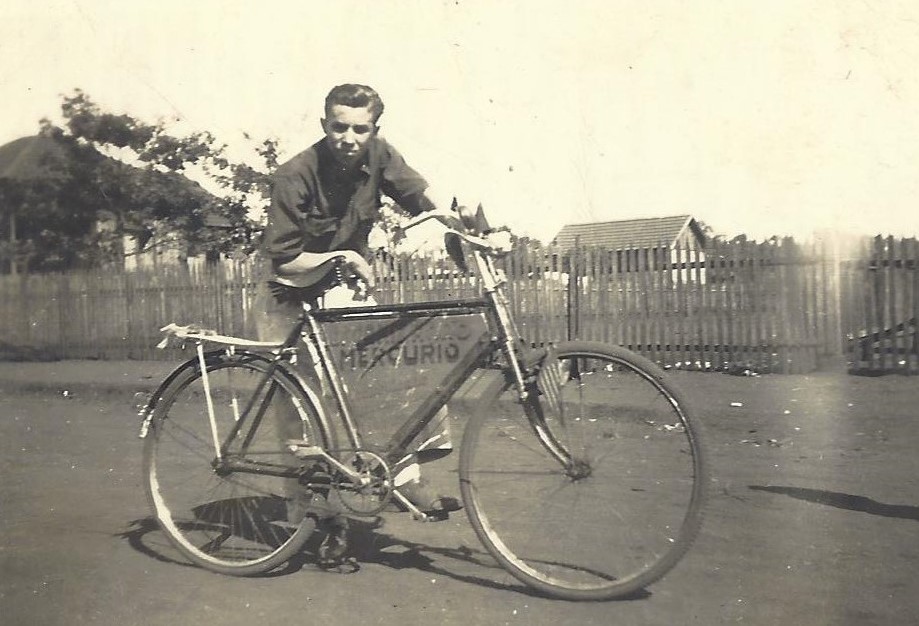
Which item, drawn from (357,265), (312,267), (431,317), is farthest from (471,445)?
(312,267)

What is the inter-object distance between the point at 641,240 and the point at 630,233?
1.58ft

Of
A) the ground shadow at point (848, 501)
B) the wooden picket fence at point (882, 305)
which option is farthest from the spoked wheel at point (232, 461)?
the wooden picket fence at point (882, 305)

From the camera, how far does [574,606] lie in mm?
2459

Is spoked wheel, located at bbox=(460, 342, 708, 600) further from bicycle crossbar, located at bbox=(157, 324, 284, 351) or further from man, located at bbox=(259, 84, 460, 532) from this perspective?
bicycle crossbar, located at bbox=(157, 324, 284, 351)

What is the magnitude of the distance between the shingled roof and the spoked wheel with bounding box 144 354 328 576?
280 cm

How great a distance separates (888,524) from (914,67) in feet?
6.10

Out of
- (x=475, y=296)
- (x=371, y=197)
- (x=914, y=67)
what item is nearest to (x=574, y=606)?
(x=475, y=296)

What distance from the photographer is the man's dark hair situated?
313 centimetres

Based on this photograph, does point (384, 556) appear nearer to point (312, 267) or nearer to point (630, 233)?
point (312, 267)

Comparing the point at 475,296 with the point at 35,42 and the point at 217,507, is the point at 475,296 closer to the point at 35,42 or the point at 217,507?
the point at 217,507

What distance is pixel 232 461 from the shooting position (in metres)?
3.04

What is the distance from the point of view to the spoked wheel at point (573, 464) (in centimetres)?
245

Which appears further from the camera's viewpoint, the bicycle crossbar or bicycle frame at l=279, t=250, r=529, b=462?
the bicycle crossbar

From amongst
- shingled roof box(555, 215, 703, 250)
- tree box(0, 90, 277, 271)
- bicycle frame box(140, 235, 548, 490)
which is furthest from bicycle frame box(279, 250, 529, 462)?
shingled roof box(555, 215, 703, 250)
